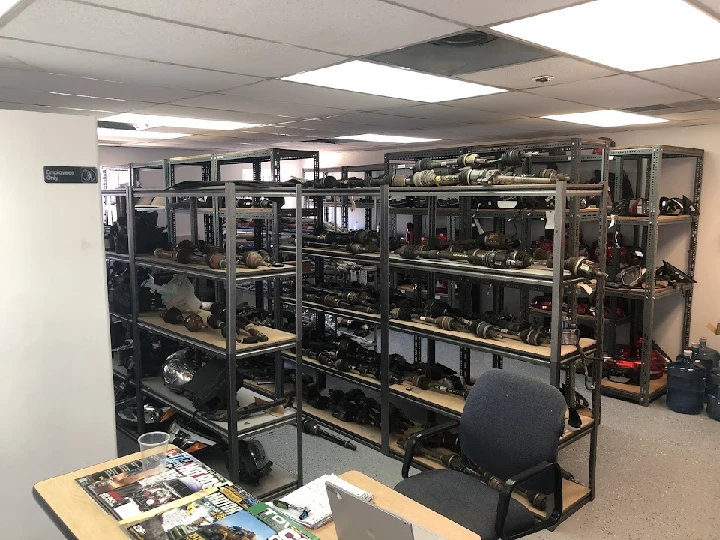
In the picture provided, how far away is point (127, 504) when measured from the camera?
6.02 ft

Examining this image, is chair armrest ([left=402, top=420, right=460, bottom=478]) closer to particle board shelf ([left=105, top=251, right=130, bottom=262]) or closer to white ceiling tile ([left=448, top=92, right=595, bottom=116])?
white ceiling tile ([left=448, top=92, right=595, bottom=116])

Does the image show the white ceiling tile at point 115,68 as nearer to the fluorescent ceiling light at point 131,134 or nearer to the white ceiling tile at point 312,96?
the white ceiling tile at point 312,96

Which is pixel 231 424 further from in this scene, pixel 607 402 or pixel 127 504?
pixel 607 402

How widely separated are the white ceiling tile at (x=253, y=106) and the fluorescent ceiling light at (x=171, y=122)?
0.84 metres

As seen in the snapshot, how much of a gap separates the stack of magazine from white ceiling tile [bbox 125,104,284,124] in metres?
3.06

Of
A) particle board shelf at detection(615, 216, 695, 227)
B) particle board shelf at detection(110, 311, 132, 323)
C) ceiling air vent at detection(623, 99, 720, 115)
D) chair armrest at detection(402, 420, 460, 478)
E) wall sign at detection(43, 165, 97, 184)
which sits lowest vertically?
chair armrest at detection(402, 420, 460, 478)

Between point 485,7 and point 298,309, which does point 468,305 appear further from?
point 485,7

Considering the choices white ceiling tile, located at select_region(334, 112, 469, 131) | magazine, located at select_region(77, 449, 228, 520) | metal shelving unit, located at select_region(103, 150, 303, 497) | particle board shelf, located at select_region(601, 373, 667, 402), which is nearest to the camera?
magazine, located at select_region(77, 449, 228, 520)

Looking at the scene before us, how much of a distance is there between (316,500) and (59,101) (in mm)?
3664

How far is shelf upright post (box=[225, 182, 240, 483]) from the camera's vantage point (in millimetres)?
2950

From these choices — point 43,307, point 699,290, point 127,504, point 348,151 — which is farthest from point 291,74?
point 348,151

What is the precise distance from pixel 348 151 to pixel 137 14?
24.1 ft

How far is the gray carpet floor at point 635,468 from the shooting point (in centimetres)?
317

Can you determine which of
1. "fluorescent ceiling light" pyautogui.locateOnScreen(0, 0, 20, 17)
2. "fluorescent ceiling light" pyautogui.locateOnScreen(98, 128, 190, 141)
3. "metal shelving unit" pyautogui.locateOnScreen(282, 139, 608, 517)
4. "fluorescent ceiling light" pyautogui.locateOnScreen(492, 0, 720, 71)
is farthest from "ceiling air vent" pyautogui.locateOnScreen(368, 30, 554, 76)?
"fluorescent ceiling light" pyautogui.locateOnScreen(98, 128, 190, 141)
